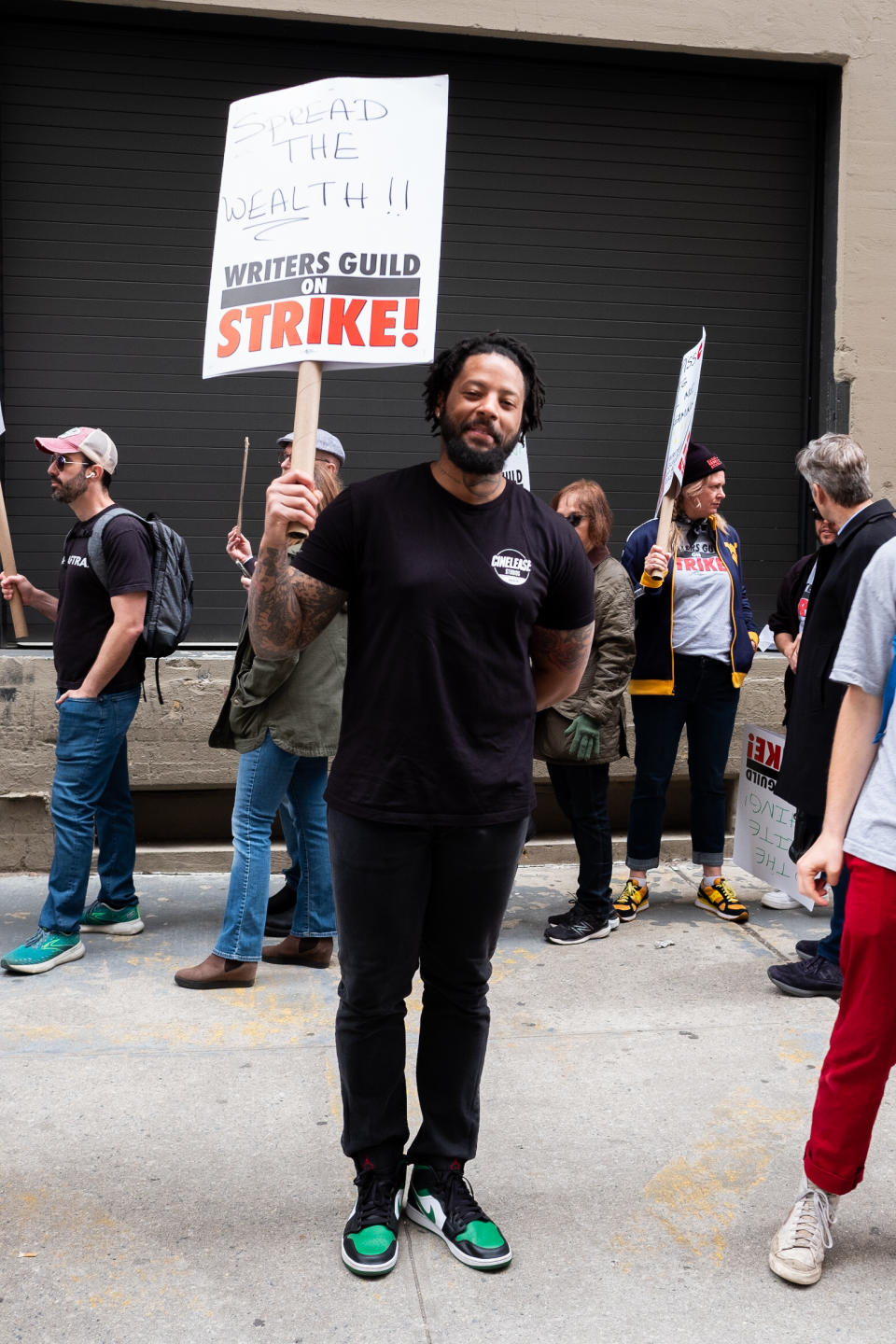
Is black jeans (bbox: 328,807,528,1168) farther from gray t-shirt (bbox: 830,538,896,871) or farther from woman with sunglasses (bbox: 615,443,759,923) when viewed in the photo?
woman with sunglasses (bbox: 615,443,759,923)

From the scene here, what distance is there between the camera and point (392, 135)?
10.2 ft

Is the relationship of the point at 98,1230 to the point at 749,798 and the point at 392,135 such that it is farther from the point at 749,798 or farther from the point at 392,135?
the point at 749,798

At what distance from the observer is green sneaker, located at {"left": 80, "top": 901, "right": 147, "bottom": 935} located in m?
5.35

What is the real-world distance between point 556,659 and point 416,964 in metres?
0.83

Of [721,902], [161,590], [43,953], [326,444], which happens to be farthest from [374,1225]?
[721,902]

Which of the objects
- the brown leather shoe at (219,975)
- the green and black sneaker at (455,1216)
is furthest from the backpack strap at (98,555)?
the green and black sneaker at (455,1216)

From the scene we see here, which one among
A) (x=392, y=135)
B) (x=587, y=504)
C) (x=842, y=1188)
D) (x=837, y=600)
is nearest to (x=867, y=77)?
(x=587, y=504)

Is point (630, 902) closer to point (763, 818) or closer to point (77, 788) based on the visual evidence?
point (763, 818)

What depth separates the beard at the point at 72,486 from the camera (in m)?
5.02

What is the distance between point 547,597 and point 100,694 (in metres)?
2.62

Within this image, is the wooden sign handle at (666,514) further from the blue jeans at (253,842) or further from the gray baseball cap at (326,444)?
the blue jeans at (253,842)

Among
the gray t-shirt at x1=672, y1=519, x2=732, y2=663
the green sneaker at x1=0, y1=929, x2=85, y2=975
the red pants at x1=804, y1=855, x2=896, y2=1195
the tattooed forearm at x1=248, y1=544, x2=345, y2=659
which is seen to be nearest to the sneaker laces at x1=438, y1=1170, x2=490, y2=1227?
the red pants at x1=804, y1=855, x2=896, y2=1195

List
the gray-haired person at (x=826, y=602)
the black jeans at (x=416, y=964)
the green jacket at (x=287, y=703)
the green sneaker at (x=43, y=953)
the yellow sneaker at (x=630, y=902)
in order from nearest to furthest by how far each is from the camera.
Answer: the black jeans at (x=416, y=964), the gray-haired person at (x=826, y=602), the green jacket at (x=287, y=703), the green sneaker at (x=43, y=953), the yellow sneaker at (x=630, y=902)

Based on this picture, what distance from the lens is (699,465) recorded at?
5480 millimetres
